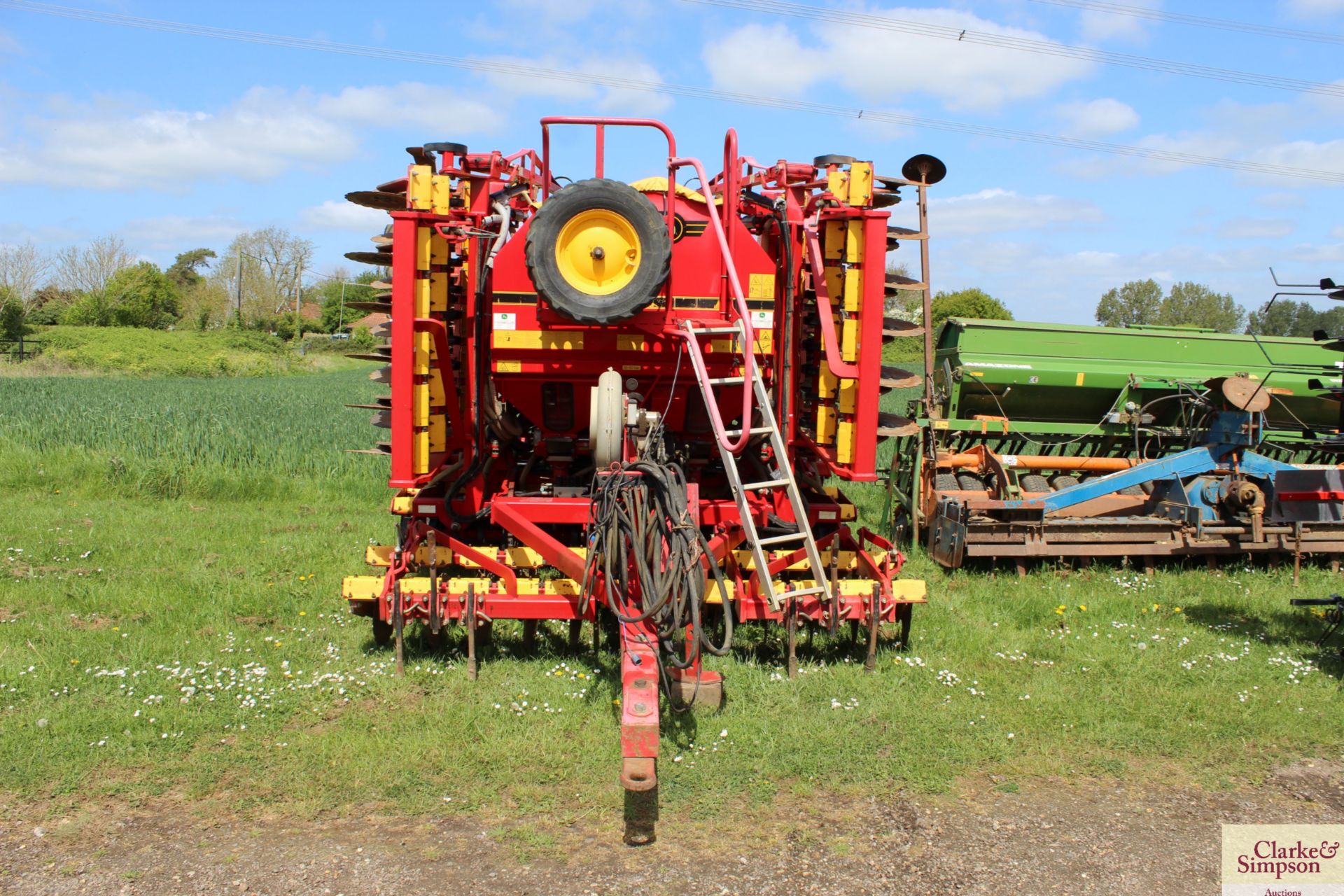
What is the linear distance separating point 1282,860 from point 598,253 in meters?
3.98

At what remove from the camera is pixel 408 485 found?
539 cm

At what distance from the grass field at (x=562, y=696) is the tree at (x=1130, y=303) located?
37282 mm

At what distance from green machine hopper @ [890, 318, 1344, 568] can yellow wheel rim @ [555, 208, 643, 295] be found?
382 cm

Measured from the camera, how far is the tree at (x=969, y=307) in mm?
36406

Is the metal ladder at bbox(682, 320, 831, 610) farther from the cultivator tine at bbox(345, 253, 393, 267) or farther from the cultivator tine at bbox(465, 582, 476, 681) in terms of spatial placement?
the cultivator tine at bbox(345, 253, 393, 267)

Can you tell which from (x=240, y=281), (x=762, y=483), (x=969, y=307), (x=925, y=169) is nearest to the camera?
(x=762, y=483)

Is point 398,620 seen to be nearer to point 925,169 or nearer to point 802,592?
point 802,592

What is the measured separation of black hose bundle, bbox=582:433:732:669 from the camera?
4578 millimetres

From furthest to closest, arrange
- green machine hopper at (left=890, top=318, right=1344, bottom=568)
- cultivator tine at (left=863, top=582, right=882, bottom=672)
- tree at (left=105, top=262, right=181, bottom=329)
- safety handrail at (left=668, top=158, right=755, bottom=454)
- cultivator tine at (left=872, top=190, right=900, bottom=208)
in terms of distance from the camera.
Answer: tree at (left=105, top=262, right=181, bottom=329)
green machine hopper at (left=890, top=318, right=1344, bottom=568)
cultivator tine at (left=872, top=190, right=900, bottom=208)
cultivator tine at (left=863, top=582, right=882, bottom=672)
safety handrail at (left=668, top=158, right=755, bottom=454)

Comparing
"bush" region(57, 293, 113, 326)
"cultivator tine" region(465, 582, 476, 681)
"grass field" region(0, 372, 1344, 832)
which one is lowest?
"grass field" region(0, 372, 1344, 832)

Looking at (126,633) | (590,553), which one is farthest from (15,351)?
(590,553)

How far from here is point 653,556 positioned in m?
4.78

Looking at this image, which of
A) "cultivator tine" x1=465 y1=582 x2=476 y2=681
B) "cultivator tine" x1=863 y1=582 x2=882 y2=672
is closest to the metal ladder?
"cultivator tine" x1=863 y1=582 x2=882 y2=672

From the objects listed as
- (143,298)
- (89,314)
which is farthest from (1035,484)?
(143,298)
